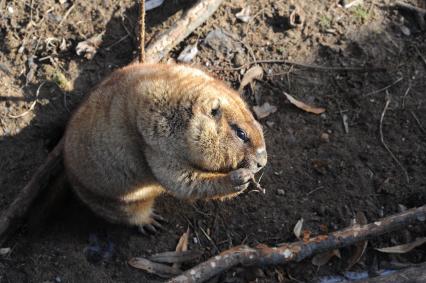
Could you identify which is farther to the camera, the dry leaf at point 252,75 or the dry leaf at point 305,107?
the dry leaf at point 252,75

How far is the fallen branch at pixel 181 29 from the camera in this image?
6086 mm

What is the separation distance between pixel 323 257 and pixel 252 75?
2.13 m

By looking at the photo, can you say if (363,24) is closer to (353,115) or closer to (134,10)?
(353,115)

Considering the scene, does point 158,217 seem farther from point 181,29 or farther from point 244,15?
point 244,15

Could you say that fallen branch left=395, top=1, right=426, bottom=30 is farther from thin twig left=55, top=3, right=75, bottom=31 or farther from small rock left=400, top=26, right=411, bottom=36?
thin twig left=55, top=3, right=75, bottom=31

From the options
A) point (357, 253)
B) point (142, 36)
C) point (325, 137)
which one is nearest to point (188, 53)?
point (142, 36)

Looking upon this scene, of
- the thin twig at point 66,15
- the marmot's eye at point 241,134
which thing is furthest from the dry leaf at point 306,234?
the thin twig at point 66,15

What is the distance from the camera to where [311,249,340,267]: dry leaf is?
209 inches

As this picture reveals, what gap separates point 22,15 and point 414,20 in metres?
4.49

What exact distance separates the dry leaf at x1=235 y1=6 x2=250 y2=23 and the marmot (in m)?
1.68

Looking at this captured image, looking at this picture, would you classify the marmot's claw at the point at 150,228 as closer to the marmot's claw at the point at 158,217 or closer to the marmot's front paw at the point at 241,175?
the marmot's claw at the point at 158,217

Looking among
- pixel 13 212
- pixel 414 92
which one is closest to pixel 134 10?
pixel 13 212

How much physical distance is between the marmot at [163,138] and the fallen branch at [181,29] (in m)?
0.87

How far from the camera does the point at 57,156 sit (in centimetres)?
590
